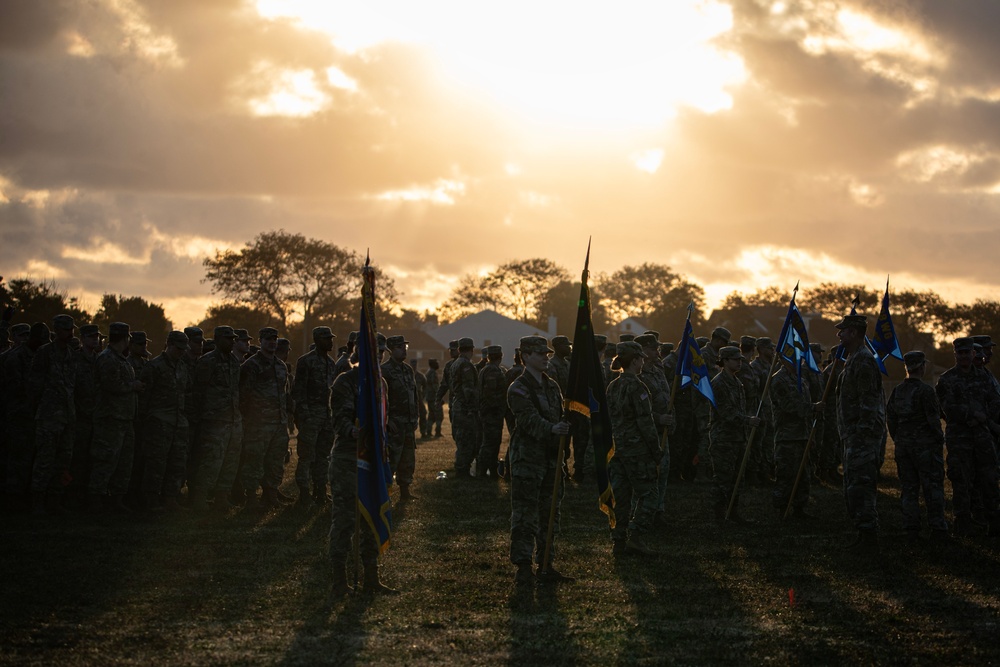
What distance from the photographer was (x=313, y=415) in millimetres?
14320

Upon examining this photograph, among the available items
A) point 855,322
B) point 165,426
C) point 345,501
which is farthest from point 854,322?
point 165,426

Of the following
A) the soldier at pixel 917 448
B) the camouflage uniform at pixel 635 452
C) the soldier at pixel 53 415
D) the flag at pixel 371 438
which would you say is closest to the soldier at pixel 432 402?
the soldier at pixel 53 415

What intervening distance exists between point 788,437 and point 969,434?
7.36 ft

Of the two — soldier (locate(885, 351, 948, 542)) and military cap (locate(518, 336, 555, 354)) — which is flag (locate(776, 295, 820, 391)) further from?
military cap (locate(518, 336, 555, 354))

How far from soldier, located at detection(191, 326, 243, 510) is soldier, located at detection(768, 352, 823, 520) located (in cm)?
771

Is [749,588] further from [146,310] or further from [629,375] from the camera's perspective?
[146,310]

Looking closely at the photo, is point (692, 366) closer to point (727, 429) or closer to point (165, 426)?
point (727, 429)

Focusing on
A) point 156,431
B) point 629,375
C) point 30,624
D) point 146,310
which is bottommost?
point 30,624

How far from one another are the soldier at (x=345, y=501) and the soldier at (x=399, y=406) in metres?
4.87

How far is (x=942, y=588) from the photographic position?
902 cm

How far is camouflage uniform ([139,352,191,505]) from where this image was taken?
13.8 metres

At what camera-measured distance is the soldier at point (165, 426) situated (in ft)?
45.1

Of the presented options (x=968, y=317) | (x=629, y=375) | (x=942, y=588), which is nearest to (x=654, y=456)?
(x=629, y=375)

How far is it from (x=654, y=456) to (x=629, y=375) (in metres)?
0.96
